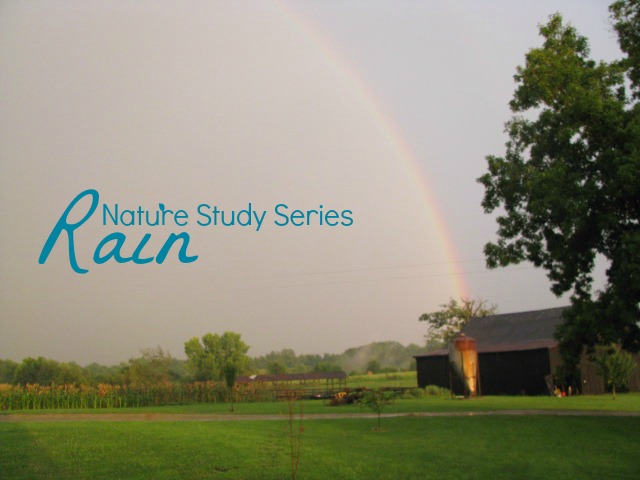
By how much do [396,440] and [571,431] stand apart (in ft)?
17.1

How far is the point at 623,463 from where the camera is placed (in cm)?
1226

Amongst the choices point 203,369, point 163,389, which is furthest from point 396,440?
point 203,369

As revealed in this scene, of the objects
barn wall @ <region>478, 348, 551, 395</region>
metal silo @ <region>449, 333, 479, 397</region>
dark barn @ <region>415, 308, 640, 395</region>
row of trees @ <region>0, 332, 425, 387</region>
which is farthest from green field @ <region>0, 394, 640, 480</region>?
row of trees @ <region>0, 332, 425, 387</region>

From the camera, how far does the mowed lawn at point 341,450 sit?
11.5 meters

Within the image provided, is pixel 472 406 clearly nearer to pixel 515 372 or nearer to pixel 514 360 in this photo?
pixel 515 372

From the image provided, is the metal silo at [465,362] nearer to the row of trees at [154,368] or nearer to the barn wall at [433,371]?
the barn wall at [433,371]

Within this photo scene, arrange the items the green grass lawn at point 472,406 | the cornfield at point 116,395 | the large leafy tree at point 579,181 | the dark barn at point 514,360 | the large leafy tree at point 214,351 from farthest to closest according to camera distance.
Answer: the large leafy tree at point 214,351
the dark barn at point 514,360
the cornfield at point 116,395
the green grass lawn at point 472,406
the large leafy tree at point 579,181

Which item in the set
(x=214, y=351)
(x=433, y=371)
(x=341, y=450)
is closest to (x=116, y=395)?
(x=433, y=371)

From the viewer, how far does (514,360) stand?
41344 millimetres

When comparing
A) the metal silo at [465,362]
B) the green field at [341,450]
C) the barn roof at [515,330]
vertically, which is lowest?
the green field at [341,450]

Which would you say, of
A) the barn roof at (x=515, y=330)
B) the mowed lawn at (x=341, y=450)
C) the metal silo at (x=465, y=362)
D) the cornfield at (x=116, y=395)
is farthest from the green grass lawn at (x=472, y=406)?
the barn roof at (x=515, y=330)

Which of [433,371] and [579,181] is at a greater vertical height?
[579,181]

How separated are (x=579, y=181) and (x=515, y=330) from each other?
28339mm

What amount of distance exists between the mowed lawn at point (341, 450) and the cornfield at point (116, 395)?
61.5ft
